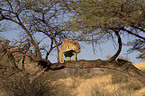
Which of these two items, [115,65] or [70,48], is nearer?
[115,65]

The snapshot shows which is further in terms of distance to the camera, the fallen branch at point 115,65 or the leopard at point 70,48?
the leopard at point 70,48

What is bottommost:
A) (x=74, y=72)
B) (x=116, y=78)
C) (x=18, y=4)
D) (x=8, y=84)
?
(x=74, y=72)

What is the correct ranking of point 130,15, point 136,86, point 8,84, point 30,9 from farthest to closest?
1. point 30,9
2. point 136,86
3. point 8,84
4. point 130,15

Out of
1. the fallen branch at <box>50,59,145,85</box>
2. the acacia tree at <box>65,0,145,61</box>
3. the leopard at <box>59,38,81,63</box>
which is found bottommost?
the fallen branch at <box>50,59,145,85</box>

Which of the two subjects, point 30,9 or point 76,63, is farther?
point 30,9

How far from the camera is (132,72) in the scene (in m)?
7.52

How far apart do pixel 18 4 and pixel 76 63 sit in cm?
561

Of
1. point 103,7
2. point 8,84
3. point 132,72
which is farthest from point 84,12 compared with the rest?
point 8,84

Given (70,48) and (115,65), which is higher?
(70,48)

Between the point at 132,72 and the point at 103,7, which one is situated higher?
the point at 103,7

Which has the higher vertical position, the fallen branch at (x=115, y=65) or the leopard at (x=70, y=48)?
the leopard at (x=70, y=48)

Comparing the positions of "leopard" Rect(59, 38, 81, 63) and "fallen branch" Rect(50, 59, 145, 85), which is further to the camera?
"leopard" Rect(59, 38, 81, 63)

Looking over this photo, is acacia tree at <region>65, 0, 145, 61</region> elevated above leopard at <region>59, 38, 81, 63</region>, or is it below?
above

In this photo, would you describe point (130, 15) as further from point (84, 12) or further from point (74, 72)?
point (74, 72)
